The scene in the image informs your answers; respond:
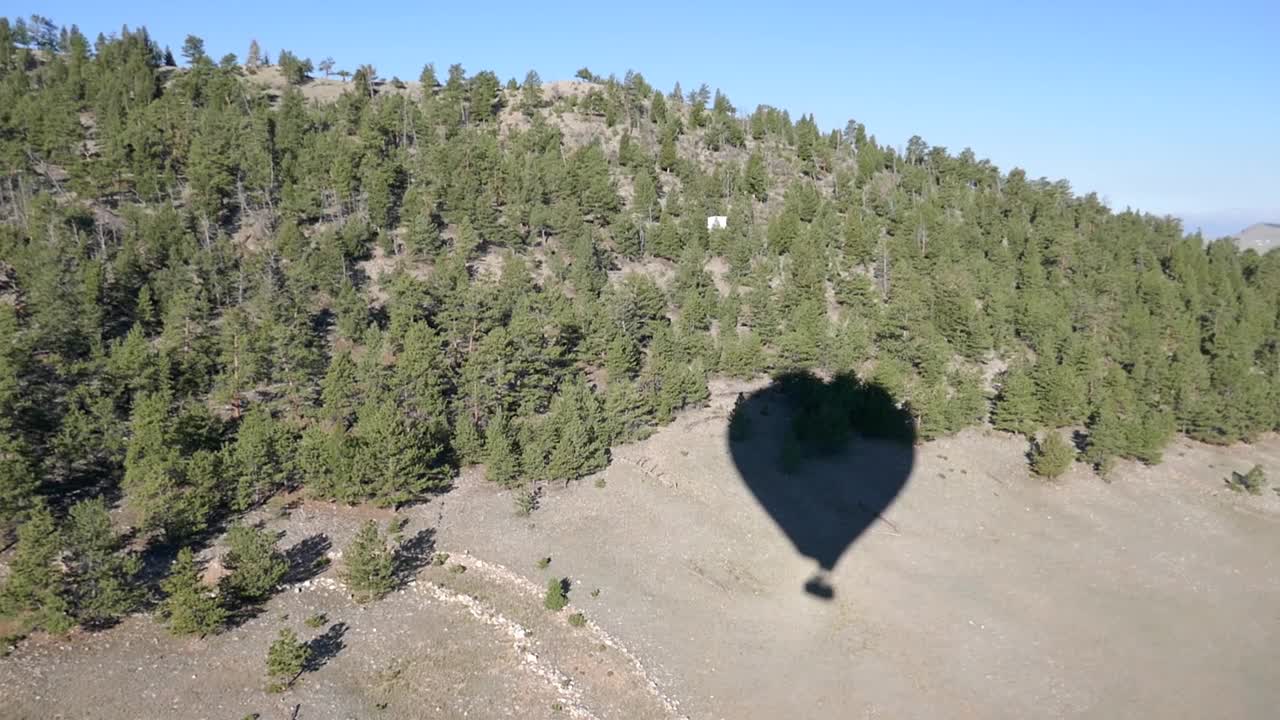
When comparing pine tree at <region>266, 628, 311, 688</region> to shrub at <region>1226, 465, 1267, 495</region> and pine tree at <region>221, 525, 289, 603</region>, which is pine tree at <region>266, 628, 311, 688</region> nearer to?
pine tree at <region>221, 525, 289, 603</region>

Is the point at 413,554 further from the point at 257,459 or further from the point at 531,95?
the point at 531,95

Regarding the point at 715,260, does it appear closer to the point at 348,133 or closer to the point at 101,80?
the point at 348,133

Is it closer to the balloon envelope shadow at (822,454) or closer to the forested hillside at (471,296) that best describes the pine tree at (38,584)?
the forested hillside at (471,296)

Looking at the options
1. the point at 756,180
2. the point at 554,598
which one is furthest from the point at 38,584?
the point at 756,180

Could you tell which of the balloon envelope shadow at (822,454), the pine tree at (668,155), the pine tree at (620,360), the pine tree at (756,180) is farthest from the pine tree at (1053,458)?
the pine tree at (668,155)

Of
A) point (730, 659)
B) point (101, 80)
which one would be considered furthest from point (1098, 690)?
point (101, 80)

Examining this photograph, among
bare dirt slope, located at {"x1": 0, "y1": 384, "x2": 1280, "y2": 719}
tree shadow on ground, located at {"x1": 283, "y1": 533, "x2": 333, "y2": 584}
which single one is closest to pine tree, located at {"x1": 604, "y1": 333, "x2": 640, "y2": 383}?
bare dirt slope, located at {"x1": 0, "y1": 384, "x2": 1280, "y2": 719}
